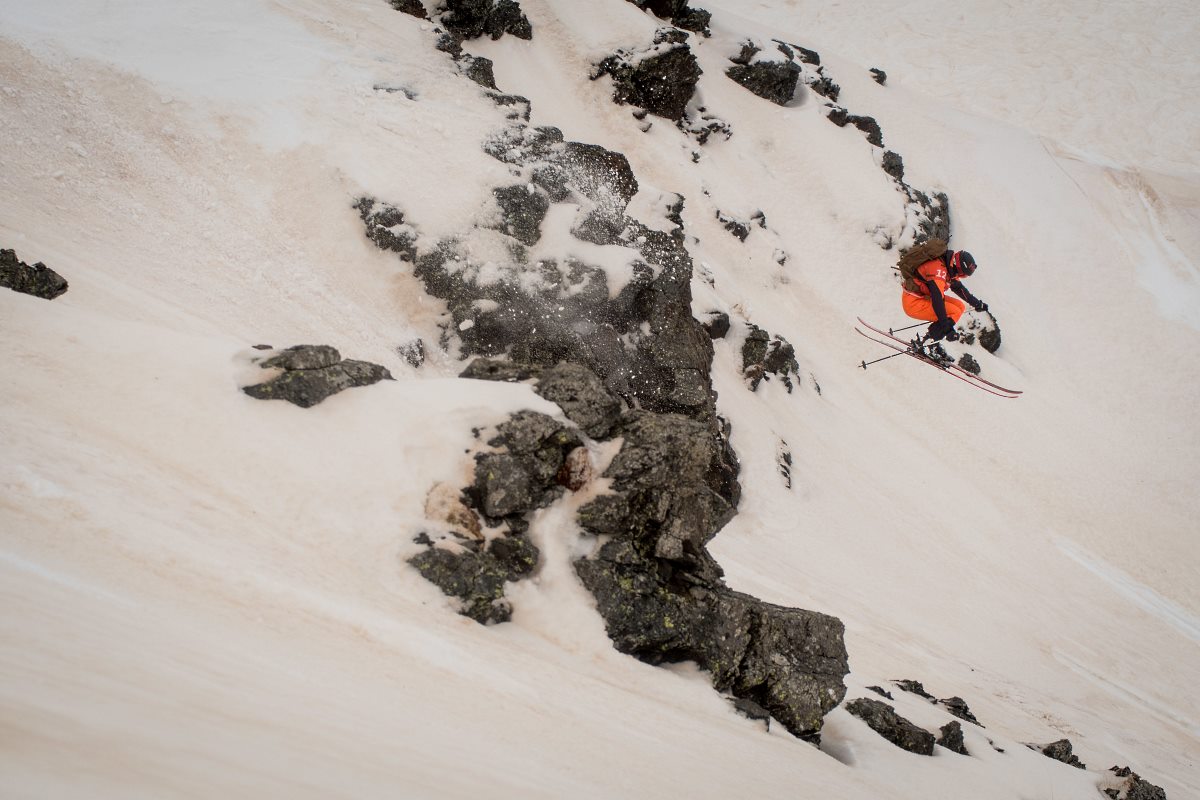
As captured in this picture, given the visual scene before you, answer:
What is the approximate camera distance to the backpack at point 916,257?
13.3m

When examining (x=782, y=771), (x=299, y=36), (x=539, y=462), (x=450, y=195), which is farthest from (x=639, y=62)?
(x=782, y=771)

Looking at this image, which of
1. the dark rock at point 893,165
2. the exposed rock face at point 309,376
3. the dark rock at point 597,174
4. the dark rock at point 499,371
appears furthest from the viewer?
the dark rock at point 893,165

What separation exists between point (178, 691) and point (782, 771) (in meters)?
4.41

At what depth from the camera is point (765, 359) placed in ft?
61.9

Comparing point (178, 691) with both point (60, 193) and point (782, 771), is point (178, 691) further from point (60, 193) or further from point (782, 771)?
point (60, 193)

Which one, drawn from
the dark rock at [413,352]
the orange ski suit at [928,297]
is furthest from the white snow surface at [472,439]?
the orange ski suit at [928,297]

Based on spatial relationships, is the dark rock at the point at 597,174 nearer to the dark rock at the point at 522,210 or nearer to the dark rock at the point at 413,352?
the dark rock at the point at 522,210

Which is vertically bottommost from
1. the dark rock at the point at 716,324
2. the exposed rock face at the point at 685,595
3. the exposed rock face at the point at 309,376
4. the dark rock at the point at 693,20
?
the dark rock at the point at 716,324

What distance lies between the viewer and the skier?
1326cm

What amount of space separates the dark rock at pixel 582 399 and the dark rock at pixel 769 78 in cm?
Answer: 2470

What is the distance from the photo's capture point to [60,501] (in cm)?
464

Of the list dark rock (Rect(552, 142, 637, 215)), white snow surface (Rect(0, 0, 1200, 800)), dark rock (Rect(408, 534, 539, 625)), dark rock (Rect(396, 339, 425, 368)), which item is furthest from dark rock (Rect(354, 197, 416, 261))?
dark rock (Rect(408, 534, 539, 625))

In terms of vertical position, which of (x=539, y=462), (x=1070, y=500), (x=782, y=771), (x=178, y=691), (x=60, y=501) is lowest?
(x=1070, y=500)

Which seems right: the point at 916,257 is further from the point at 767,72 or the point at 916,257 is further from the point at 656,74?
the point at 767,72
